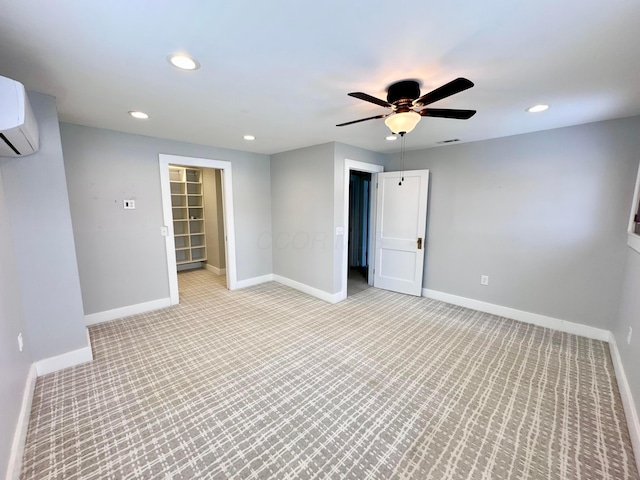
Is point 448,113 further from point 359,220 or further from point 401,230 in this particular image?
point 359,220

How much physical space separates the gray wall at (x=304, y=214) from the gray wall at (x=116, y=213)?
1.20m

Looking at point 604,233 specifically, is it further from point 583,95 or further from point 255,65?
point 255,65

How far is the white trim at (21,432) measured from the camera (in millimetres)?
1371

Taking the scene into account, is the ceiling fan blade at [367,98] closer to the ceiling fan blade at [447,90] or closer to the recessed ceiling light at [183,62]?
the ceiling fan blade at [447,90]

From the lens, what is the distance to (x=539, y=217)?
307cm

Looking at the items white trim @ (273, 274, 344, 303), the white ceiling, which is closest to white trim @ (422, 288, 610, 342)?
white trim @ (273, 274, 344, 303)

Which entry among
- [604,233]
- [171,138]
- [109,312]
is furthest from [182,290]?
[604,233]

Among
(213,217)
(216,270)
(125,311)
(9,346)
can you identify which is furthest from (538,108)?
(216,270)

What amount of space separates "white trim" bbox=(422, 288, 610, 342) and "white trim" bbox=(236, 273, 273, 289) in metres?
2.77

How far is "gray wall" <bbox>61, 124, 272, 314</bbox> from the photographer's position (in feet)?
9.61

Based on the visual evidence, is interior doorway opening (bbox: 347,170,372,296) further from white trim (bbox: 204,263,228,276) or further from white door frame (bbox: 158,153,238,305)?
white trim (bbox: 204,263,228,276)

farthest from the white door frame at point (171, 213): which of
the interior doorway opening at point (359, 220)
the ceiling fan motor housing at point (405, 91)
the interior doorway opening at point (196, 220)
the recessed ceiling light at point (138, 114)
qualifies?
the ceiling fan motor housing at point (405, 91)

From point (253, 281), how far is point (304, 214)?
5.31 feet

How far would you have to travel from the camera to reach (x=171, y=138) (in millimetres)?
3426
